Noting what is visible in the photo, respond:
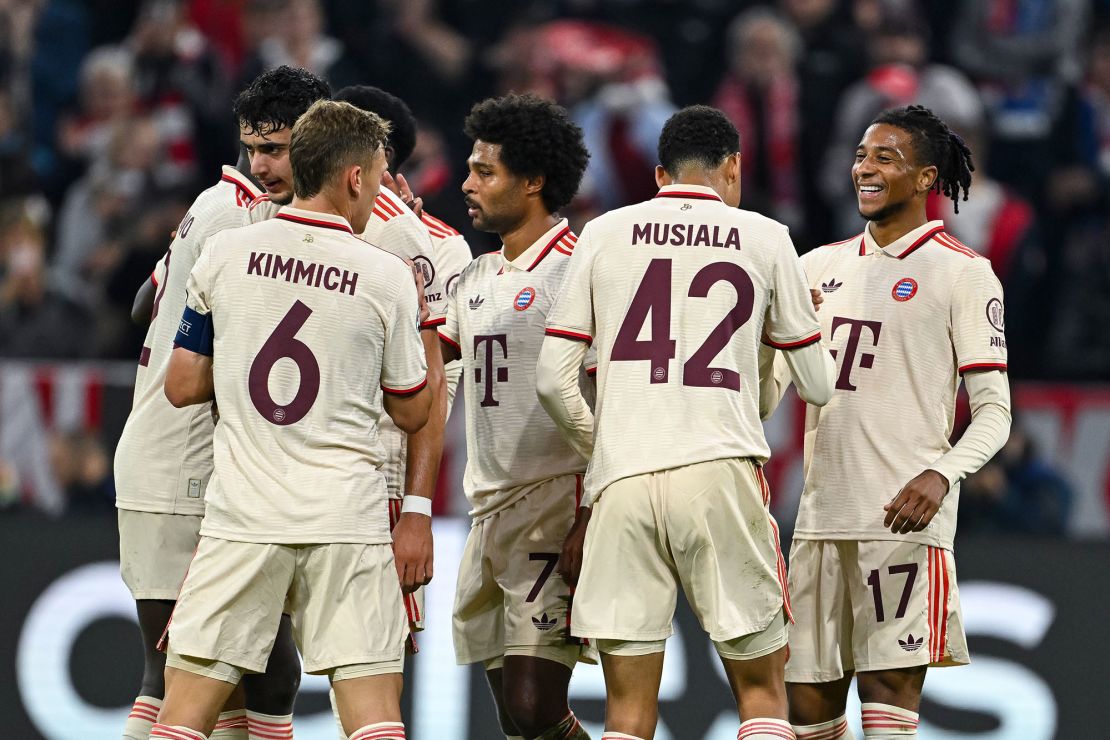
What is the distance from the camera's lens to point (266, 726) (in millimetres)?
5133

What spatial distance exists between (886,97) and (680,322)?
6.25 m

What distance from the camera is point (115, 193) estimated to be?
36.0 feet

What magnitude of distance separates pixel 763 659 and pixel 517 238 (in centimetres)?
169

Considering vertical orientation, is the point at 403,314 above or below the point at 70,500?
above

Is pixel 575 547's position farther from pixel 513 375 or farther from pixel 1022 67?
pixel 1022 67

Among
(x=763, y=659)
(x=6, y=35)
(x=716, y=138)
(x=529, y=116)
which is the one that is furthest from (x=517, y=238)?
(x=6, y=35)

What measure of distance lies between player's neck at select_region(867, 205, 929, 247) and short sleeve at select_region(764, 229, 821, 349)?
876 mm

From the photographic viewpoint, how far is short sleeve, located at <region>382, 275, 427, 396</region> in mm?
4434

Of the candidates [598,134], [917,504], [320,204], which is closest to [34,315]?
[598,134]

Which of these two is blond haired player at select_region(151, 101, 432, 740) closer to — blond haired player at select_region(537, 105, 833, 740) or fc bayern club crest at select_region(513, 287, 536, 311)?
blond haired player at select_region(537, 105, 833, 740)

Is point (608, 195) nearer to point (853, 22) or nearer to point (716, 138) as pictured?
point (853, 22)

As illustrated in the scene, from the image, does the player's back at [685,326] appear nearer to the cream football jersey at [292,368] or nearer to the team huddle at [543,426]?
the team huddle at [543,426]

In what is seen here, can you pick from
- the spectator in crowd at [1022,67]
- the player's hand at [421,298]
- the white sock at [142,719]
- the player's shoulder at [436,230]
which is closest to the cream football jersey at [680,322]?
the player's hand at [421,298]

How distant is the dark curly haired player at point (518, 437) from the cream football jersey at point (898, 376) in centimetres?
88
